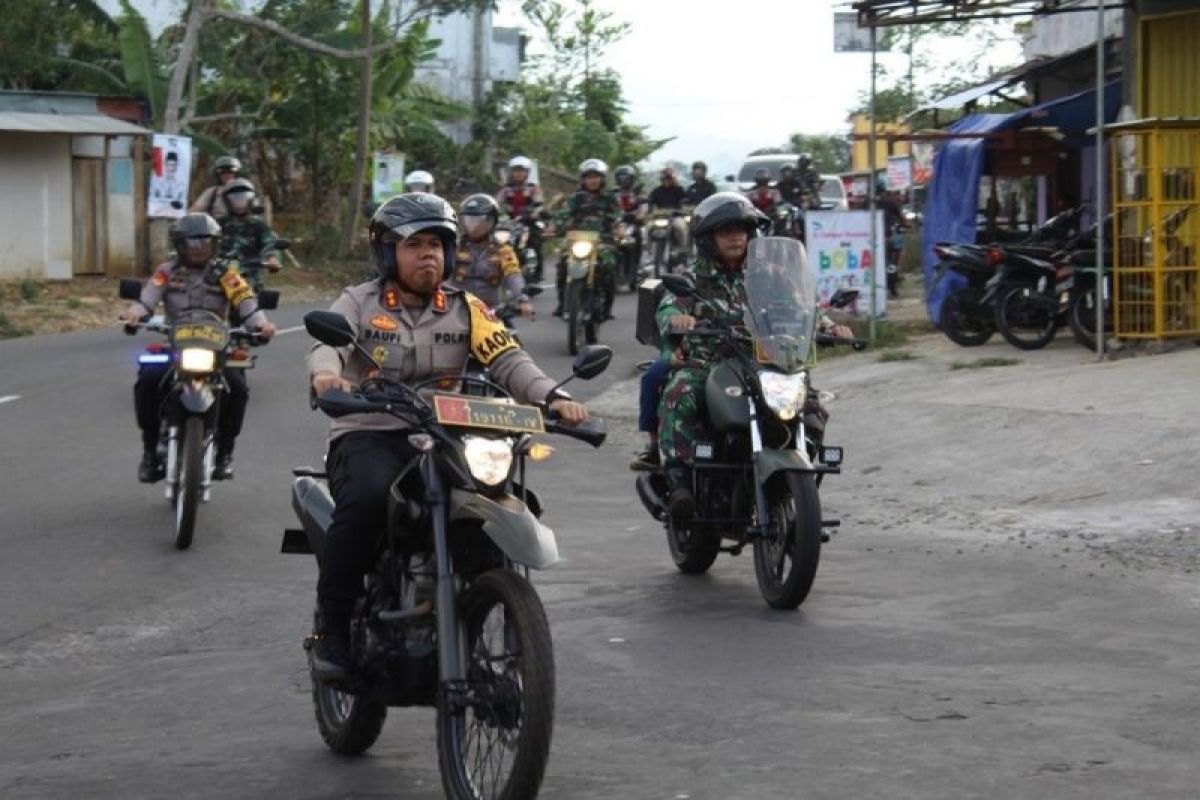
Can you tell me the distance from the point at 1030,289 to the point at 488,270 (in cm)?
558

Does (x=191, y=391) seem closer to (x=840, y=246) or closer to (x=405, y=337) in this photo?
(x=405, y=337)

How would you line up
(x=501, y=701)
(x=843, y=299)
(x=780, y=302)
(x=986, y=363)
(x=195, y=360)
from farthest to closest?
(x=986, y=363), (x=195, y=360), (x=843, y=299), (x=780, y=302), (x=501, y=701)

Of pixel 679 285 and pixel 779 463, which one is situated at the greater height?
pixel 679 285

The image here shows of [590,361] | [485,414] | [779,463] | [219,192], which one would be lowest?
[779,463]

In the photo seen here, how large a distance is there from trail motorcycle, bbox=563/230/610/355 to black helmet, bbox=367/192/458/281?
50.7 feet

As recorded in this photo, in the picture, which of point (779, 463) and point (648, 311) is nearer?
point (779, 463)

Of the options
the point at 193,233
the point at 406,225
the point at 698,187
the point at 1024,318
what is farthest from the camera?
the point at 698,187

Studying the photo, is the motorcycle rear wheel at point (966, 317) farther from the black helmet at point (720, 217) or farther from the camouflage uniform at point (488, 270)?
the black helmet at point (720, 217)

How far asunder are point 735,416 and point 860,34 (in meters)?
13.8

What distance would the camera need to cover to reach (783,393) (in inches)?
356

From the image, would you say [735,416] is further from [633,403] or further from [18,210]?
[18,210]

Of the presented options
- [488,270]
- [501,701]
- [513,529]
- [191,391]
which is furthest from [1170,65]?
[501,701]

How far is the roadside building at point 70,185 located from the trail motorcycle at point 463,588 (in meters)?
26.2

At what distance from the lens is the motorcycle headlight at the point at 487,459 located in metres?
5.62
